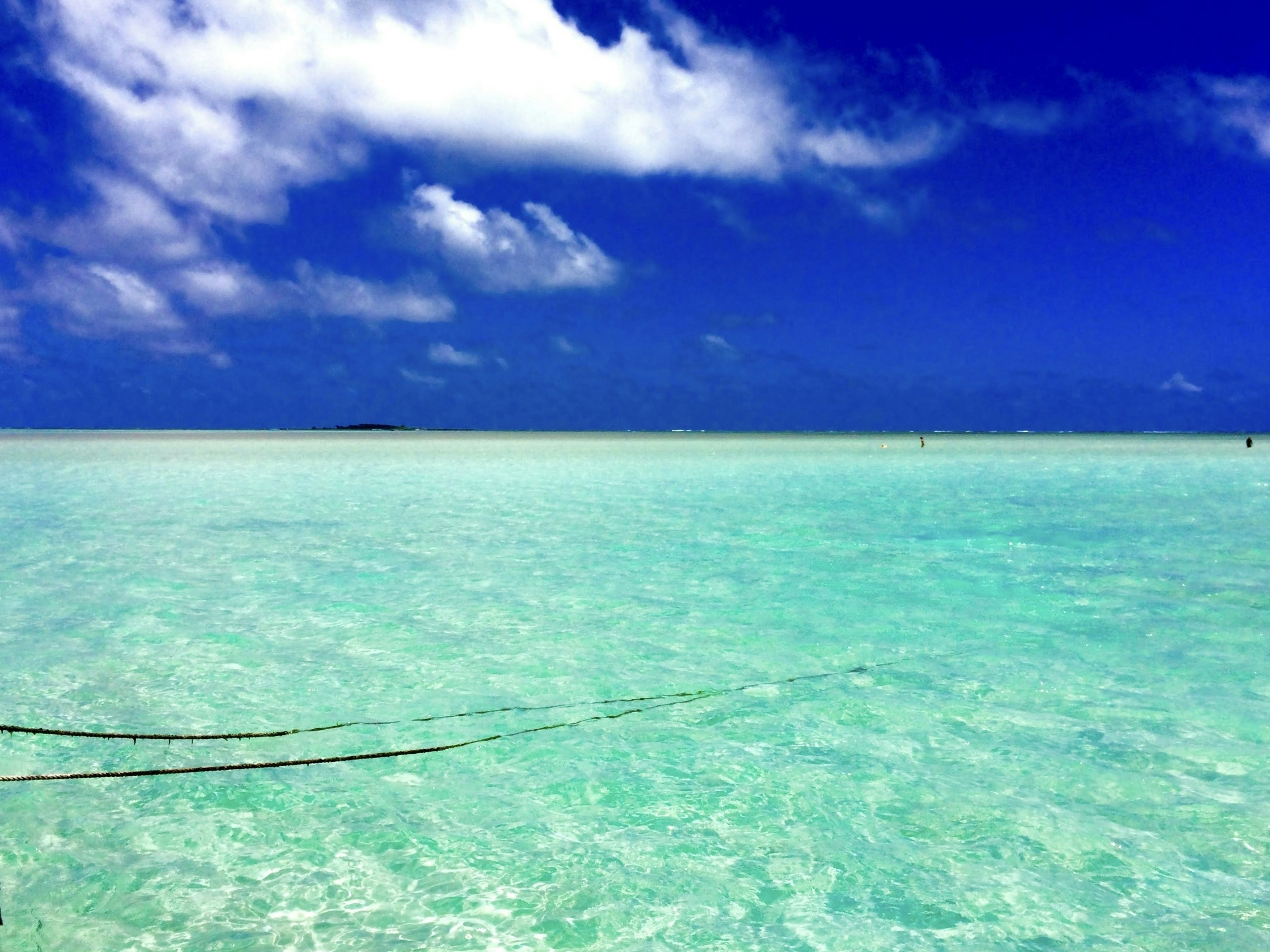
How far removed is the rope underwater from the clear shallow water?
0.12 metres

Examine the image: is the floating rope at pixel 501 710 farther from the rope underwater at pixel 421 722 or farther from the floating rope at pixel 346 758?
the floating rope at pixel 346 758

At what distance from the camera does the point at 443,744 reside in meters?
6.36

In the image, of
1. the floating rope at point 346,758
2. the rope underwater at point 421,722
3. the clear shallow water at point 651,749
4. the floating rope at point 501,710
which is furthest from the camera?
the floating rope at point 501,710

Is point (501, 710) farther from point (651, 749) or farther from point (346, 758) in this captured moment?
point (346, 758)

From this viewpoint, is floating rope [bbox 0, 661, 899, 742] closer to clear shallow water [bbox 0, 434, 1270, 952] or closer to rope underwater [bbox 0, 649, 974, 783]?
rope underwater [bbox 0, 649, 974, 783]

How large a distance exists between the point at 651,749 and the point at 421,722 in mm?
1803

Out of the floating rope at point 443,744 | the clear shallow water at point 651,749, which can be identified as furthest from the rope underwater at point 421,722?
the clear shallow water at point 651,749

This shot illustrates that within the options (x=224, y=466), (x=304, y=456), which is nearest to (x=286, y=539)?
(x=224, y=466)

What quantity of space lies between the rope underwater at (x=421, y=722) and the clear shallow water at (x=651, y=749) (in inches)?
4.9

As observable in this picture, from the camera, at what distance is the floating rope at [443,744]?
16.0 feet

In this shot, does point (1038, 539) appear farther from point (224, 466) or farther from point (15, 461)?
point (15, 461)

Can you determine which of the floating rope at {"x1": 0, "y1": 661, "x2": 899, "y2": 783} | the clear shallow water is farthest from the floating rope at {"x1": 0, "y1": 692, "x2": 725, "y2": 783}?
the clear shallow water

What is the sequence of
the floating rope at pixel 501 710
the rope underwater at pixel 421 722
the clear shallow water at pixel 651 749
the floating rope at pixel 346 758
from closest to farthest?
1. the clear shallow water at pixel 651 749
2. the floating rope at pixel 346 758
3. the rope underwater at pixel 421 722
4. the floating rope at pixel 501 710

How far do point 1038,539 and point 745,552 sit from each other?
19.9ft
